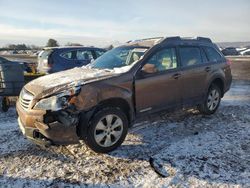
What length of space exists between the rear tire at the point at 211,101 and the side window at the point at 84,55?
5.79 meters

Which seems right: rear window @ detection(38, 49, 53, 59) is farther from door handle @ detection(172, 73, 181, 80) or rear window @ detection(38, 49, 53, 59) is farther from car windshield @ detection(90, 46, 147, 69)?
A: door handle @ detection(172, 73, 181, 80)

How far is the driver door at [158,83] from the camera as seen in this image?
527 cm

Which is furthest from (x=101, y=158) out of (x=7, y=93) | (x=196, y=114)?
(x=7, y=93)

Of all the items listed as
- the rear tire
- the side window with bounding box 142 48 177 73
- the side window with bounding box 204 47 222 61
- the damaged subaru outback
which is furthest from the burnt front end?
the side window with bounding box 204 47 222 61

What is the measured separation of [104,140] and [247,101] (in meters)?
5.68

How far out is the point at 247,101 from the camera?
29.0 feet

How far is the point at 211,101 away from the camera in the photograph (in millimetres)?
7145

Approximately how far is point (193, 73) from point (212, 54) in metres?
1.17

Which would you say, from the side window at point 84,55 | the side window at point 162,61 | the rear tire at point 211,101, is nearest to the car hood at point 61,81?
the side window at point 162,61

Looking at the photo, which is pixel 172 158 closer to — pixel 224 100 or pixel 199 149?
pixel 199 149

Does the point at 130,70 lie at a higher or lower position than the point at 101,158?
higher

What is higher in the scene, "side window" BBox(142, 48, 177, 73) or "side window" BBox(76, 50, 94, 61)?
"side window" BBox(142, 48, 177, 73)

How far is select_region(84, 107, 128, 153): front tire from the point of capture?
4.61 m

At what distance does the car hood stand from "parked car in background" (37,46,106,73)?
18.5 ft
